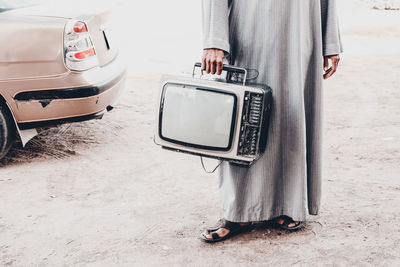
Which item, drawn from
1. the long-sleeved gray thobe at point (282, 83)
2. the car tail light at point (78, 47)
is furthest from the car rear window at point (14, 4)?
the long-sleeved gray thobe at point (282, 83)

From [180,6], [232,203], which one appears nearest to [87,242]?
[232,203]

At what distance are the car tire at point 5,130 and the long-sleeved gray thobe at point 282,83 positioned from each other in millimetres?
2227

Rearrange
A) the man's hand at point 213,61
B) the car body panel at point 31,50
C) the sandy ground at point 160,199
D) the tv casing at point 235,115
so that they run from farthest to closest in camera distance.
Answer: the car body panel at point 31,50
the sandy ground at point 160,199
the man's hand at point 213,61
the tv casing at point 235,115

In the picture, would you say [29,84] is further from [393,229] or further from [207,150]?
[393,229]

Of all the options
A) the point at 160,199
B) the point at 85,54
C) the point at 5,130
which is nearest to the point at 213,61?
the point at 160,199

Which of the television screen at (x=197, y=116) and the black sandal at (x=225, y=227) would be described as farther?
the black sandal at (x=225, y=227)

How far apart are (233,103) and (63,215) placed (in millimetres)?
1612

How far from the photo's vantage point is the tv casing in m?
2.63

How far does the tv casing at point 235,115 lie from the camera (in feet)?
8.63

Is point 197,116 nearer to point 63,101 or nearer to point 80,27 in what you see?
point 63,101

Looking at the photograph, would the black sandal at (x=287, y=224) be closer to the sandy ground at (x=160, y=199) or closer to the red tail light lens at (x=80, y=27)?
the sandy ground at (x=160, y=199)

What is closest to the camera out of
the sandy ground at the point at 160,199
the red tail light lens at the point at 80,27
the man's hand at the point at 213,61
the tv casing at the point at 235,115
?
the tv casing at the point at 235,115

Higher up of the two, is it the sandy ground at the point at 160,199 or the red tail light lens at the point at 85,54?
the red tail light lens at the point at 85,54

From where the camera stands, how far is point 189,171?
433 cm
